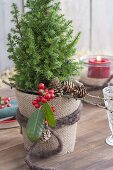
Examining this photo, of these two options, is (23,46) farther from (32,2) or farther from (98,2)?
(98,2)

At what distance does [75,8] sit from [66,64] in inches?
53.7

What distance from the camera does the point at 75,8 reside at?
2170 millimetres

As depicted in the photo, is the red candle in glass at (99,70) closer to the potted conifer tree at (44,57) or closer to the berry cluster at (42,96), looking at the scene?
the potted conifer tree at (44,57)

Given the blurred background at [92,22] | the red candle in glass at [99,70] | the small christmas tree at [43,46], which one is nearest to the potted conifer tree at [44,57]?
the small christmas tree at [43,46]

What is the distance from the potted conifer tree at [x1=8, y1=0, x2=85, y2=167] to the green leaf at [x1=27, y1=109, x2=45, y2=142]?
46mm

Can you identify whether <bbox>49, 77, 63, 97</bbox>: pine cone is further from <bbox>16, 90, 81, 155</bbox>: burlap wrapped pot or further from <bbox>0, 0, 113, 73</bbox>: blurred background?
<bbox>0, 0, 113, 73</bbox>: blurred background

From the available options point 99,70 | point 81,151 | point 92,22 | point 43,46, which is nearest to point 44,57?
point 43,46

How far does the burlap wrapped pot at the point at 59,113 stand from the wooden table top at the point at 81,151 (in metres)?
0.02

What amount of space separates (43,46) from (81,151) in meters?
0.26

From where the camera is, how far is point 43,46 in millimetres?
837

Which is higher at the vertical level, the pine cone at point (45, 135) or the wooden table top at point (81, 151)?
the pine cone at point (45, 135)

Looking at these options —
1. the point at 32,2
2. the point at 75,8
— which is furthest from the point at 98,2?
the point at 32,2

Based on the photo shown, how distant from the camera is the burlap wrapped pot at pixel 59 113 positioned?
→ 847mm

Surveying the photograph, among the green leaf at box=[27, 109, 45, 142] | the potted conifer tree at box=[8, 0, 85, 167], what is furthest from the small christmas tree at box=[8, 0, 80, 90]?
the green leaf at box=[27, 109, 45, 142]
